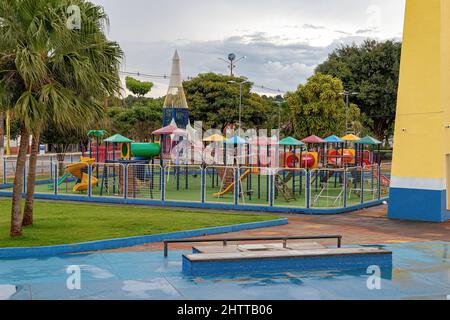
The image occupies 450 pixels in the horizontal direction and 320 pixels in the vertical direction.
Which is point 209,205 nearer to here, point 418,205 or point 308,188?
point 308,188

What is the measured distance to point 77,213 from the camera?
2250cm

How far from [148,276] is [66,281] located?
1.58m

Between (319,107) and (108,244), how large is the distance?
4146 cm

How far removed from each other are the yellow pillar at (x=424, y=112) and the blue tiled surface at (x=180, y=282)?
7825 millimetres

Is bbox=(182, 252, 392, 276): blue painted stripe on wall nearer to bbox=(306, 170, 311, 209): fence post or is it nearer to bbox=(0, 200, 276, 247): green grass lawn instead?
bbox=(0, 200, 276, 247): green grass lawn

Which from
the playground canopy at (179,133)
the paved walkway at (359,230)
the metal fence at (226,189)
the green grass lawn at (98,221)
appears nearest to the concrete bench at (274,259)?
the paved walkway at (359,230)

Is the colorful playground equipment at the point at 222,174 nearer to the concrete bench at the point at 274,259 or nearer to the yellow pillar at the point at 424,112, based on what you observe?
the yellow pillar at the point at 424,112

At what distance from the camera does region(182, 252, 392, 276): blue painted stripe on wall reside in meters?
12.6

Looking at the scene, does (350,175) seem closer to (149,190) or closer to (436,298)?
(149,190)

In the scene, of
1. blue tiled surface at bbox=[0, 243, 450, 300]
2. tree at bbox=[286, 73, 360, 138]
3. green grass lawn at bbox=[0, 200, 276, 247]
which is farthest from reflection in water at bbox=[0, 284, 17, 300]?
tree at bbox=[286, 73, 360, 138]

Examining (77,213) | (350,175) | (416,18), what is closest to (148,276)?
(77,213)

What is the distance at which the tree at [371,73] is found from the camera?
67.0 meters

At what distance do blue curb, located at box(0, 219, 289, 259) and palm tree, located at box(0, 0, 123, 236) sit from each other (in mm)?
1747

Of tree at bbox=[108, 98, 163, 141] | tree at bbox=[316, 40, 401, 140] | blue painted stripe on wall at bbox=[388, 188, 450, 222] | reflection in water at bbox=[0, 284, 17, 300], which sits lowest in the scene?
reflection in water at bbox=[0, 284, 17, 300]
